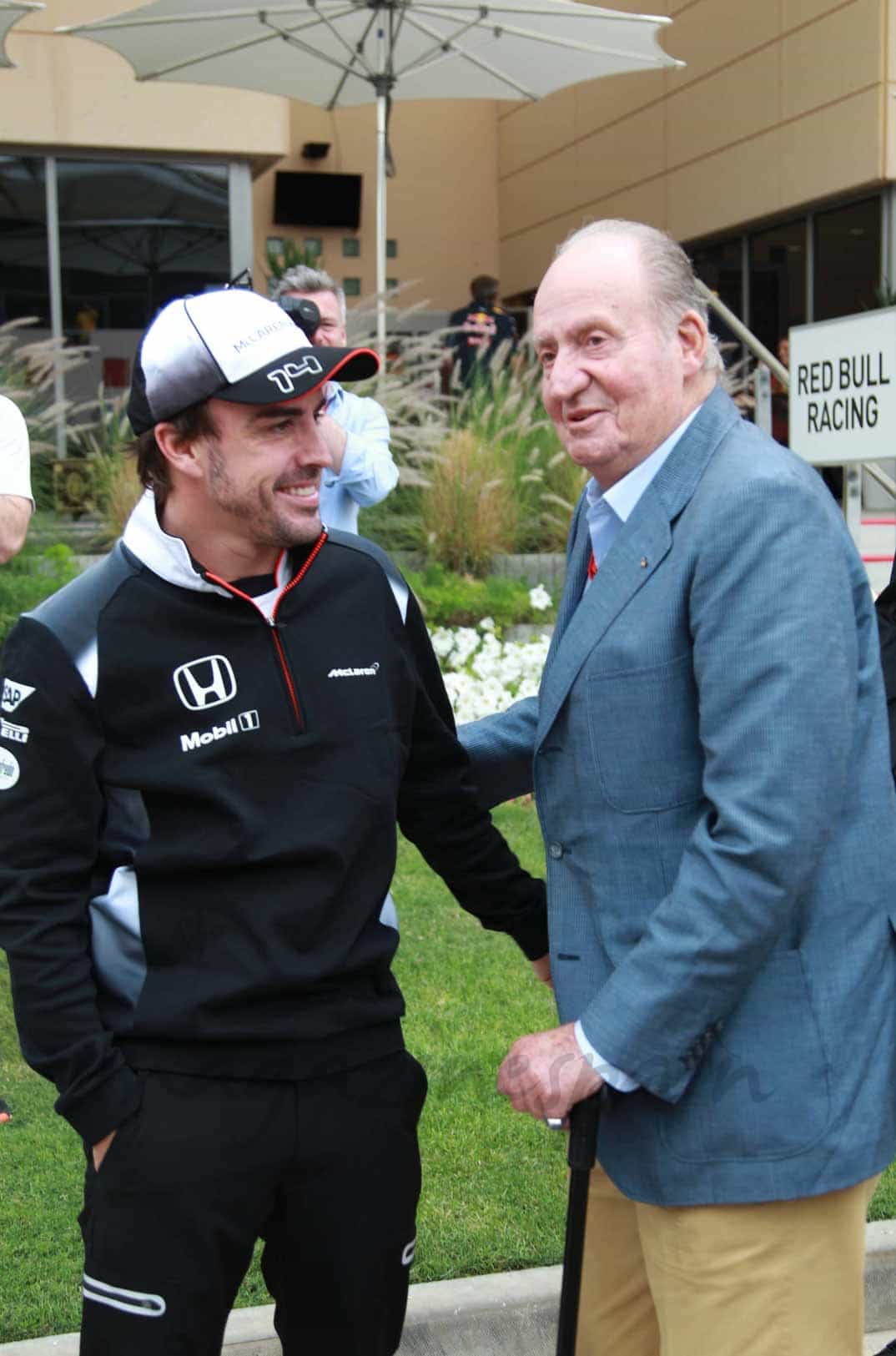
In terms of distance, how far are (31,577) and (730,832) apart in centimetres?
656

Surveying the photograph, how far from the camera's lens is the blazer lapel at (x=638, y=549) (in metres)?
2.30

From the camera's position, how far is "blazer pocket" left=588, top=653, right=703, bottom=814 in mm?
2238

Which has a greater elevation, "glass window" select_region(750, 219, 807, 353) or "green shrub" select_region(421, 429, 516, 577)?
"glass window" select_region(750, 219, 807, 353)

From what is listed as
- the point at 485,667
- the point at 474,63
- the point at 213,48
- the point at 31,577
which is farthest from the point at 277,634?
the point at 474,63

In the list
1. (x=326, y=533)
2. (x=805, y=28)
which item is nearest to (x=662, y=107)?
(x=805, y=28)

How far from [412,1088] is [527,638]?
256 inches

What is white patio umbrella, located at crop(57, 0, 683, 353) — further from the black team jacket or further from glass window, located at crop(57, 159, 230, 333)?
the black team jacket

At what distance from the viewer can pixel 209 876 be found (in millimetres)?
2379

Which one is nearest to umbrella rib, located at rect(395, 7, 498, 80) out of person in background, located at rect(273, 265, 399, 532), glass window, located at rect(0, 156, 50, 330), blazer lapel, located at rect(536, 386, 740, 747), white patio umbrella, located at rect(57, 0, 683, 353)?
white patio umbrella, located at rect(57, 0, 683, 353)

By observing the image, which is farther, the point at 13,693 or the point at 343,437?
the point at 343,437

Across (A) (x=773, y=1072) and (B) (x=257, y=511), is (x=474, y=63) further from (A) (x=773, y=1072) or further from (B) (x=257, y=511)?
(A) (x=773, y=1072)

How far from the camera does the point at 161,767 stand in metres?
2.36

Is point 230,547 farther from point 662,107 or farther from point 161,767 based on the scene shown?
point 662,107

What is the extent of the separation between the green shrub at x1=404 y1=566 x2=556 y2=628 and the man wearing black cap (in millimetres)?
6330
